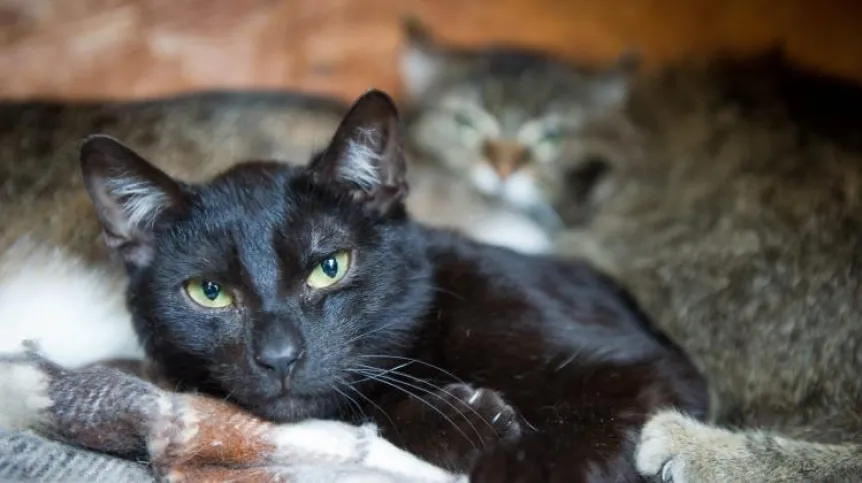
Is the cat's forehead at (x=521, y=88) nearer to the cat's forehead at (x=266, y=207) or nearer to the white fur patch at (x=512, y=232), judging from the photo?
the white fur patch at (x=512, y=232)

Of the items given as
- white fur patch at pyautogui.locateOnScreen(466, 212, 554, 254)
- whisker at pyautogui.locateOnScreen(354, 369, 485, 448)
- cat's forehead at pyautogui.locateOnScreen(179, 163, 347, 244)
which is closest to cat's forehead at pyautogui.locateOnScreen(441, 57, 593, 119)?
white fur patch at pyautogui.locateOnScreen(466, 212, 554, 254)

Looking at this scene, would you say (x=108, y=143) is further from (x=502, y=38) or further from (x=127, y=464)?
(x=502, y=38)

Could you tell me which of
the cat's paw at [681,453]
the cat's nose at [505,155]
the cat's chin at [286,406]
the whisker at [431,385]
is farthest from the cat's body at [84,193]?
the cat's paw at [681,453]

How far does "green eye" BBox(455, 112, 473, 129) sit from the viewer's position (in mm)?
2744

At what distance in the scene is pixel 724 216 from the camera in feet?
7.32

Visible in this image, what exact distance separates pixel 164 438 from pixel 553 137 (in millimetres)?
1646

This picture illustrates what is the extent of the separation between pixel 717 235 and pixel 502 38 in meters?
1.02

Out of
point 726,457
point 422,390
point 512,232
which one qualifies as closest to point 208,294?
point 422,390

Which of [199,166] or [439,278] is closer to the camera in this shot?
[439,278]

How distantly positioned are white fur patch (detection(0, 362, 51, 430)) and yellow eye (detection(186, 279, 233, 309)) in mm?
271

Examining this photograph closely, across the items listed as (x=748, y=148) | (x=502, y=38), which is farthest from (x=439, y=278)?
(x=502, y=38)

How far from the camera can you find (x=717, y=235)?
2199 millimetres

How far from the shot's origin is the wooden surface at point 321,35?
2328mm

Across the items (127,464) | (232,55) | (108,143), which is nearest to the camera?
(127,464)
